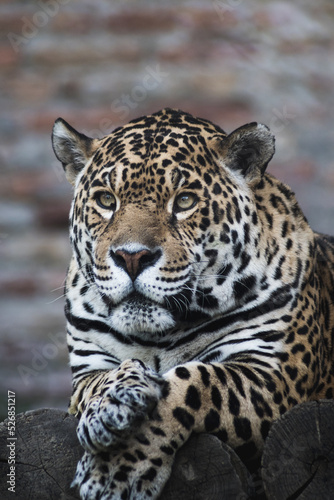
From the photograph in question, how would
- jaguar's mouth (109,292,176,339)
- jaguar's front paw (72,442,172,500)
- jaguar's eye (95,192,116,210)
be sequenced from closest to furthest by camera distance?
jaguar's front paw (72,442,172,500) < jaguar's mouth (109,292,176,339) < jaguar's eye (95,192,116,210)

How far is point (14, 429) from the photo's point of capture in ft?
11.4

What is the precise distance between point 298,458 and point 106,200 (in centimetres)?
178

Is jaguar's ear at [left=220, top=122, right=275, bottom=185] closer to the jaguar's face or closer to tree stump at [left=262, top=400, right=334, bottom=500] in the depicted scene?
the jaguar's face

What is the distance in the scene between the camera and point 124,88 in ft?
26.4

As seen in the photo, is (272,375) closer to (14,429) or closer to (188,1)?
(14,429)

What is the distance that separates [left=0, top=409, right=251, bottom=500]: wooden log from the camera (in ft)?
10.6

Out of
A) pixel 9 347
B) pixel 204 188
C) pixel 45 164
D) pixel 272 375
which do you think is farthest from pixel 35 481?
pixel 45 164

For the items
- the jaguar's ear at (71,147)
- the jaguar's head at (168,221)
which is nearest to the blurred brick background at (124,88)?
the jaguar's ear at (71,147)

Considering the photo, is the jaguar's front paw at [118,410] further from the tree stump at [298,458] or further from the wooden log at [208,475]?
the tree stump at [298,458]

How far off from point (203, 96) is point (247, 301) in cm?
402

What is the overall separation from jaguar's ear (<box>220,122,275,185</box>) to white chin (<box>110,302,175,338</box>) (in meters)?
0.88

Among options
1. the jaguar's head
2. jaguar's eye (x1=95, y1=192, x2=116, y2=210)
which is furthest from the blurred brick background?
jaguar's eye (x1=95, y1=192, x2=116, y2=210)

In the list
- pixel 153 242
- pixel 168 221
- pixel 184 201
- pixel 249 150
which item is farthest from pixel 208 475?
pixel 249 150

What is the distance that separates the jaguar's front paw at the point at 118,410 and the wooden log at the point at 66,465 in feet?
0.43
